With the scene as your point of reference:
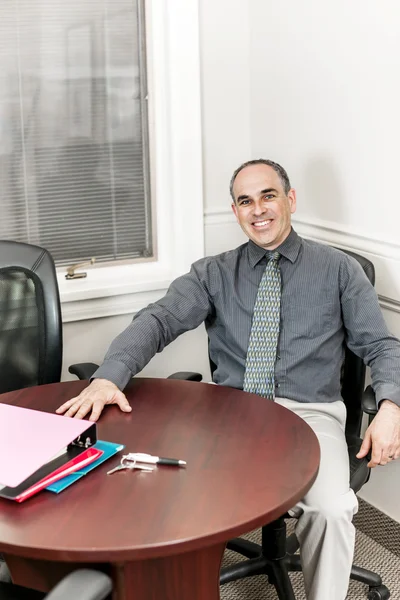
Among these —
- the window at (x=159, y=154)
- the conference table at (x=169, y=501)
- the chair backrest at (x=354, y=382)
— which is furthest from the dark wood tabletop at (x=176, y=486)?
the window at (x=159, y=154)

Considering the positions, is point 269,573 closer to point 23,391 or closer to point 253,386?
point 253,386

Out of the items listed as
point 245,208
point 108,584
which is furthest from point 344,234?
point 108,584

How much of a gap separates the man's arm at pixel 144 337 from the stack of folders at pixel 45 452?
0.52ft

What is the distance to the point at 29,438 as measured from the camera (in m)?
1.70

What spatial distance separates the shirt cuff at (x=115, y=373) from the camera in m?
2.07

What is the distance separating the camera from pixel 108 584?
4.23ft

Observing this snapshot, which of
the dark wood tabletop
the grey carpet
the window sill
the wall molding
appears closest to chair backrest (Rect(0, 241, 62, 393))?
the dark wood tabletop

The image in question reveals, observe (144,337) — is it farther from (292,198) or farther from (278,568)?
(278,568)

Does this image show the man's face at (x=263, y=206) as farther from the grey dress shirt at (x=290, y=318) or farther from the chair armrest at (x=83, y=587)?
the chair armrest at (x=83, y=587)

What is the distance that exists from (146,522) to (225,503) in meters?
0.16

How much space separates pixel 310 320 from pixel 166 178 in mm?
1005

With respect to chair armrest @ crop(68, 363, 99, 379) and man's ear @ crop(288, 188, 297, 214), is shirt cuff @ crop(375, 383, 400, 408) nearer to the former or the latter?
man's ear @ crop(288, 188, 297, 214)

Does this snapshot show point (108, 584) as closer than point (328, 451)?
Yes

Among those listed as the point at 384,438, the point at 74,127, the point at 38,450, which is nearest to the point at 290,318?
the point at 384,438
